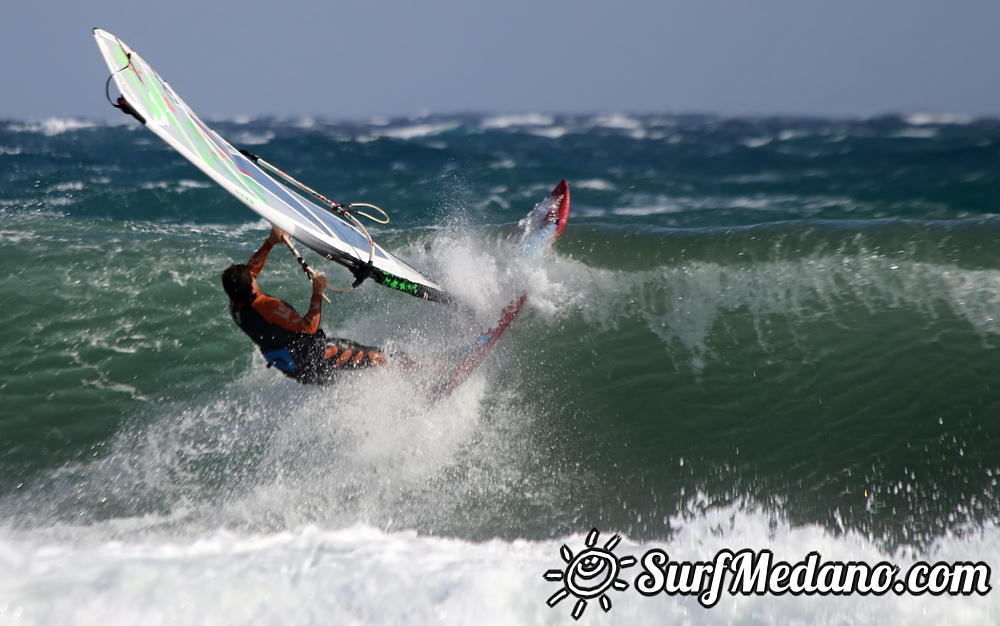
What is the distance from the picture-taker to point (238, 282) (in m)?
3.97

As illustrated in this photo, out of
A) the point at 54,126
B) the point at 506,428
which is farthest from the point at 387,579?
the point at 54,126

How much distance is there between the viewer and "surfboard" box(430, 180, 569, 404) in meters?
4.93

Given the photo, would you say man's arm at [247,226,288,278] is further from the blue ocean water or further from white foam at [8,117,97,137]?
white foam at [8,117,97,137]

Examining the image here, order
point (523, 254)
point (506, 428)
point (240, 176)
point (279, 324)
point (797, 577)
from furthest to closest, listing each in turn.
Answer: point (523, 254) < point (506, 428) < point (279, 324) < point (240, 176) < point (797, 577)

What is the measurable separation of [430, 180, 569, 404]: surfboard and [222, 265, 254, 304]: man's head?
55.6 inches

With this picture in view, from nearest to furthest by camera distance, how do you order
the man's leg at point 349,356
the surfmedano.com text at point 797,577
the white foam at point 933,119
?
the surfmedano.com text at point 797,577 → the man's leg at point 349,356 → the white foam at point 933,119

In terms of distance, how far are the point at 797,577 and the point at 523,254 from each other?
3.23 m

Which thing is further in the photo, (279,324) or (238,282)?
(279,324)

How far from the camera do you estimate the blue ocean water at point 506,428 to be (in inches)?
135

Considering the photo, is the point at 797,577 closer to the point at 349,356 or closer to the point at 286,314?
the point at 349,356

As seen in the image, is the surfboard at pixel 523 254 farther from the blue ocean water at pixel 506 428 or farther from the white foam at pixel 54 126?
the white foam at pixel 54 126

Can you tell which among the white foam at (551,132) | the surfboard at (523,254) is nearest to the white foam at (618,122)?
the white foam at (551,132)

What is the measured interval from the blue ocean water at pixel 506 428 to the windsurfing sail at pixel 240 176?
0.82 meters

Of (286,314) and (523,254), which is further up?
(286,314)
